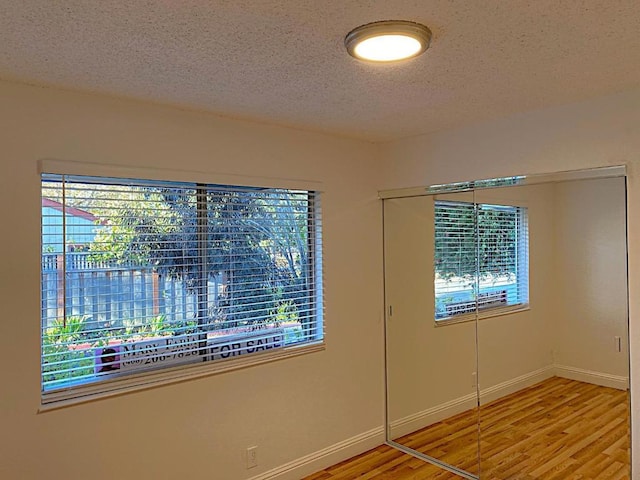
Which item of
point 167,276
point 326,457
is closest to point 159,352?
point 167,276

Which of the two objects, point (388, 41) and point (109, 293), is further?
point (109, 293)

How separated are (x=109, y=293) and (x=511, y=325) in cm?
249

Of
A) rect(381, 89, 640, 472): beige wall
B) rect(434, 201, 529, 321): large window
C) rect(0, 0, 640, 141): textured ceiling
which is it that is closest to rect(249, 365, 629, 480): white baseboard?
rect(381, 89, 640, 472): beige wall

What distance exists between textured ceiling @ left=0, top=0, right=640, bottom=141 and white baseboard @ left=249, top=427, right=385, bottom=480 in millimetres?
2303

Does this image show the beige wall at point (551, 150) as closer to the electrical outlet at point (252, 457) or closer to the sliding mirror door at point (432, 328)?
the sliding mirror door at point (432, 328)

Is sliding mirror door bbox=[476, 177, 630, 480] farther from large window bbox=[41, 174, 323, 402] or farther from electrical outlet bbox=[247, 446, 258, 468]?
electrical outlet bbox=[247, 446, 258, 468]

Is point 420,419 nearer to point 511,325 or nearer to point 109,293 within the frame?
point 511,325

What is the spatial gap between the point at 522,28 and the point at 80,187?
84.9 inches

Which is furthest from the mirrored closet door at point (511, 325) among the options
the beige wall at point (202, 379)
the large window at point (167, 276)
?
the large window at point (167, 276)

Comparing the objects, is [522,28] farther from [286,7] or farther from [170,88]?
[170,88]

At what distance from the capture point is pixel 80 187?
2.53 meters

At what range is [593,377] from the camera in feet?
9.27

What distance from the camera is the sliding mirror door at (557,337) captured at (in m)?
2.71

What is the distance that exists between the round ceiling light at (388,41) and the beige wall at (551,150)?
135cm
